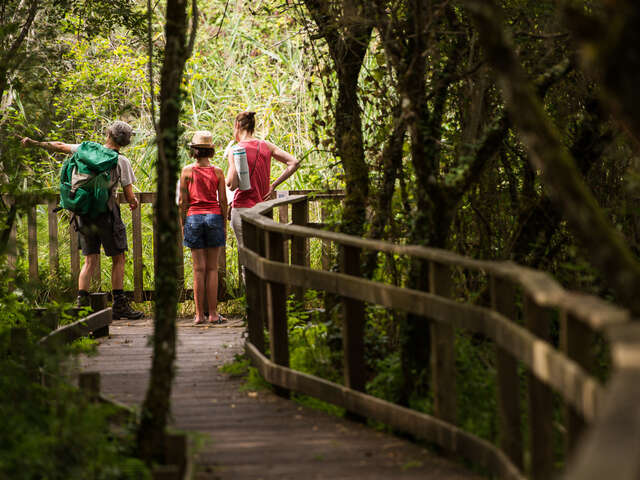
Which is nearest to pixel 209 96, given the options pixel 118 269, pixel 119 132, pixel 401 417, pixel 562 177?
pixel 118 269

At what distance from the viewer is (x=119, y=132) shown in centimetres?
873

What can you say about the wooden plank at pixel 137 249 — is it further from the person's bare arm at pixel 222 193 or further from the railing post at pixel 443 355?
the railing post at pixel 443 355

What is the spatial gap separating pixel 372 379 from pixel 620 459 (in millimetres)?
4239

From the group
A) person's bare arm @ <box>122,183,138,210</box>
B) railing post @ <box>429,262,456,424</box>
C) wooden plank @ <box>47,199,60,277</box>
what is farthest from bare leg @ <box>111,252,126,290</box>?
railing post @ <box>429,262,456,424</box>

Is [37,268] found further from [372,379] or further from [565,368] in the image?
[565,368]

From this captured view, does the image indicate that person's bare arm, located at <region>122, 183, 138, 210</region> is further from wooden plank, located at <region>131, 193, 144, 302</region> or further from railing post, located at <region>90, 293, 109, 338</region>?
railing post, located at <region>90, 293, 109, 338</region>

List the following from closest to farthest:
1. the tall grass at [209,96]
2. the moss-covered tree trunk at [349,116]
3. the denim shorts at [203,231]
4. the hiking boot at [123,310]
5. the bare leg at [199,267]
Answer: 1. the moss-covered tree trunk at [349,116]
2. the denim shorts at [203,231]
3. the bare leg at [199,267]
4. the hiking boot at [123,310]
5. the tall grass at [209,96]

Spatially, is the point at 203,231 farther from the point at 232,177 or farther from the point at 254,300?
the point at 254,300

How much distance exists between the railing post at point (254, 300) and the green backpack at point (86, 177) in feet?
8.29

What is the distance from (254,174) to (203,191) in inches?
19.4

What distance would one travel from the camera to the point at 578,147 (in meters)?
6.27

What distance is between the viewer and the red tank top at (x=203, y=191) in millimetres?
8562

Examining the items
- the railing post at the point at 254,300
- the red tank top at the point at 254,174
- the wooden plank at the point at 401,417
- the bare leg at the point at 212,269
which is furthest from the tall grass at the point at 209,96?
the wooden plank at the point at 401,417

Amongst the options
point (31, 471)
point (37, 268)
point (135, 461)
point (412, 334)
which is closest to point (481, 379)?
point (412, 334)
